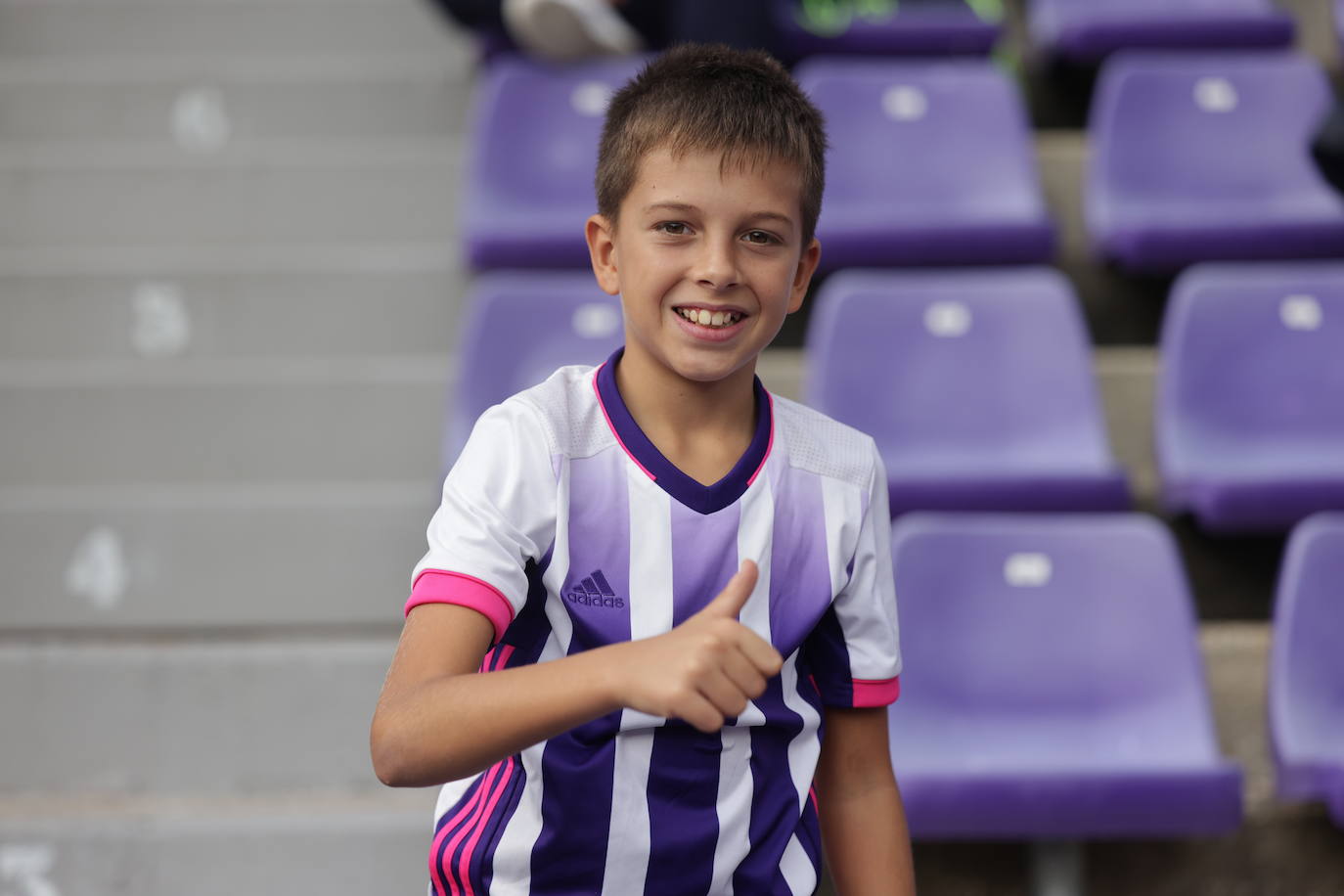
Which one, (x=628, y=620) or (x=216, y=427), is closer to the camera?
(x=628, y=620)

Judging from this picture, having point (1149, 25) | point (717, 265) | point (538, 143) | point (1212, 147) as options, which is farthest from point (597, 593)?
point (1149, 25)

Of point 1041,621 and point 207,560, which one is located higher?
point 207,560

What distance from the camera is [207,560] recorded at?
7.29 ft

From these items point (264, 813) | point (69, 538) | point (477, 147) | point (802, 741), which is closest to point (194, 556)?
point (69, 538)

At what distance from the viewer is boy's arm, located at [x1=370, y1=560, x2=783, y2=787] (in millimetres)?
760

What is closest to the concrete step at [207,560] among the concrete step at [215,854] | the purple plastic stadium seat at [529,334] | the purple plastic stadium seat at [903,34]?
the purple plastic stadium seat at [529,334]

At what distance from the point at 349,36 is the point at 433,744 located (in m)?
2.91

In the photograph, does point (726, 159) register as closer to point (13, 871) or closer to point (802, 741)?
point (802, 741)

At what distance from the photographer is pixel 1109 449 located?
246 cm

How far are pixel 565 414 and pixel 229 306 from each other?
184cm

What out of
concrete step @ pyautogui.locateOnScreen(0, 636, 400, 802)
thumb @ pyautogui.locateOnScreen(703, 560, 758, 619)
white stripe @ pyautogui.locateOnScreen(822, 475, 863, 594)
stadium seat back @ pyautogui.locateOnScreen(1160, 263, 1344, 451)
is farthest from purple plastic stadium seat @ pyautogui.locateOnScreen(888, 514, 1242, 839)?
thumb @ pyautogui.locateOnScreen(703, 560, 758, 619)

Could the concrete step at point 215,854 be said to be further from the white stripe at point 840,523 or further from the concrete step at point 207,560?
the white stripe at point 840,523

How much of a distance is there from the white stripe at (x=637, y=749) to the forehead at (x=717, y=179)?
0.22 m

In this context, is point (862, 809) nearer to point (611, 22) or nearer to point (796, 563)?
point (796, 563)
